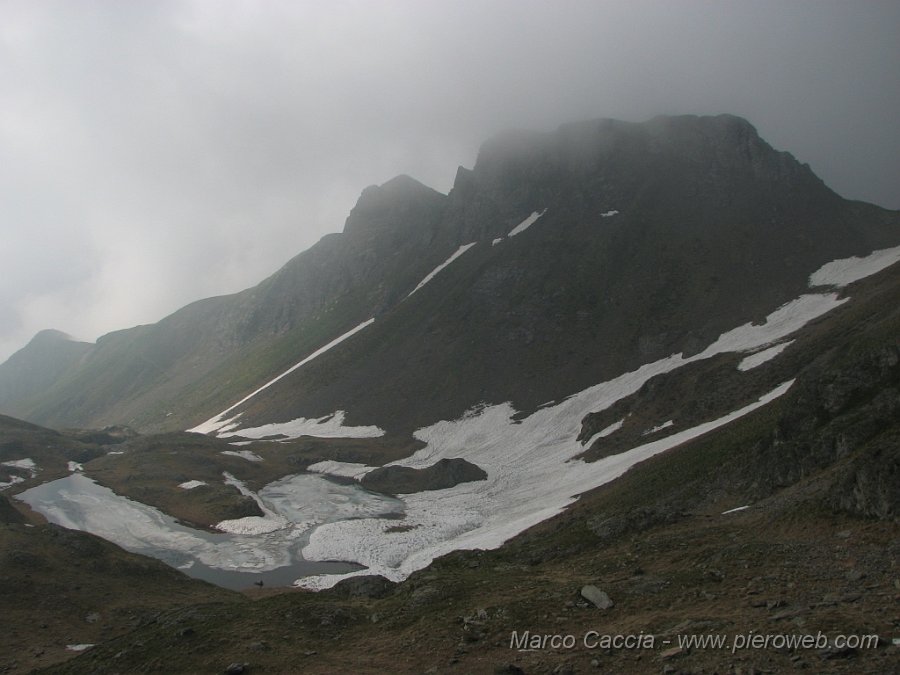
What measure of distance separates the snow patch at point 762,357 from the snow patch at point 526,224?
108 m

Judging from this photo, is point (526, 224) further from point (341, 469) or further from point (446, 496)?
point (446, 496)

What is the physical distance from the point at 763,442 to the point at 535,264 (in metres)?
120

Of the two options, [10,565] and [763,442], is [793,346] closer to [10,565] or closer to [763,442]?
[763,442]

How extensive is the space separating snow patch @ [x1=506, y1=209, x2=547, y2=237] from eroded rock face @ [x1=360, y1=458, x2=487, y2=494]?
98.4 m

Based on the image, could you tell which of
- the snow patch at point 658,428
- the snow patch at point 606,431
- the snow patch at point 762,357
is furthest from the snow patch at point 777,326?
the snow patch at point 658,428

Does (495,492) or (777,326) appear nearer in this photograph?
(495,492)

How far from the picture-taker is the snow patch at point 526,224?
16938cm

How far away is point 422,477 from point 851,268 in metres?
83.2

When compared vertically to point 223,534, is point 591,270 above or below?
above

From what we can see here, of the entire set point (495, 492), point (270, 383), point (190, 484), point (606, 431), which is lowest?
point (495, 492)

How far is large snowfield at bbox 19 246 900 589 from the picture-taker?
53.2 metres

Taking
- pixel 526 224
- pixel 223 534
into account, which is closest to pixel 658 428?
pixel 223 534

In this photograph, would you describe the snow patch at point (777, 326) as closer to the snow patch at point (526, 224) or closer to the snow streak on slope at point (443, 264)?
the snow patch at point (526, 224)

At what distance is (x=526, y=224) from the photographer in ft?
562
